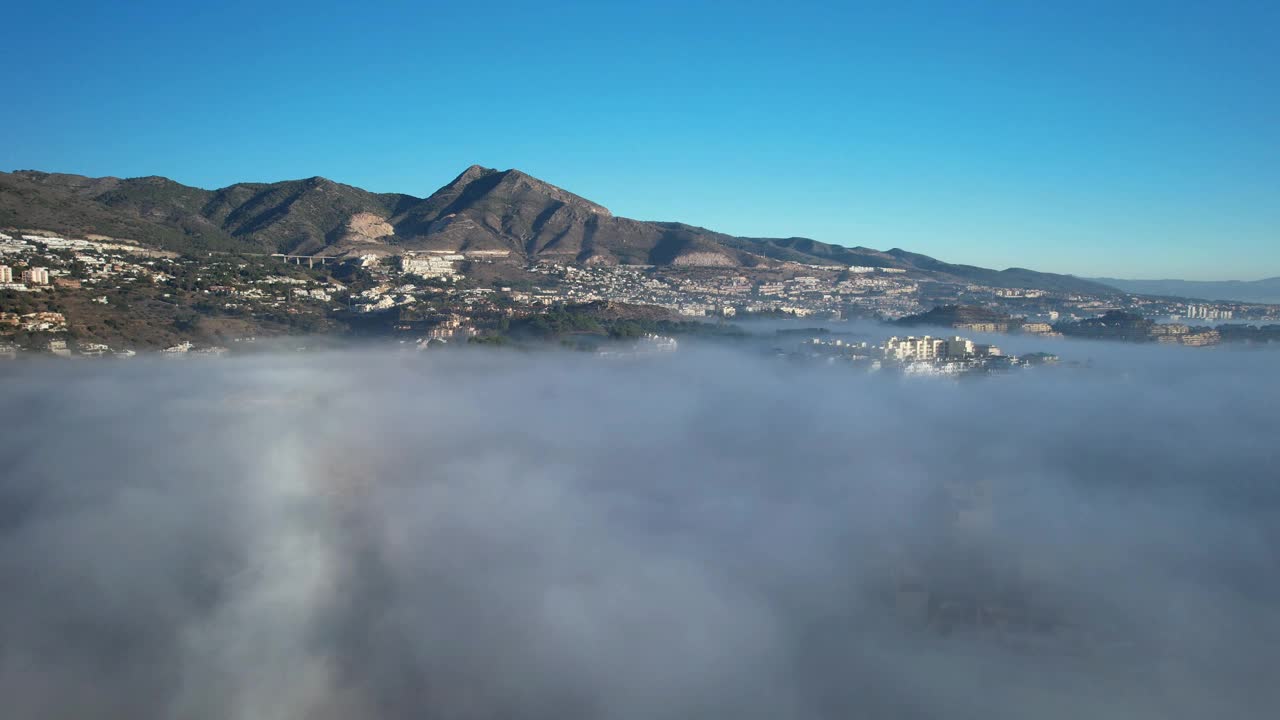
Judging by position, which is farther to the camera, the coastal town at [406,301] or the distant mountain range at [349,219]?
the distant mountain range at [349,219]

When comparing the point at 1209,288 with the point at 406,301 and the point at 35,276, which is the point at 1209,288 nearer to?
the point at 406,301

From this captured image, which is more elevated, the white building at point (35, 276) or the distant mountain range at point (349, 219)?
the distant mountain range at point (349, 219)

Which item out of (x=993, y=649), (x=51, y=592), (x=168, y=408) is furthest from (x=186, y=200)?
(x=993, y=649)

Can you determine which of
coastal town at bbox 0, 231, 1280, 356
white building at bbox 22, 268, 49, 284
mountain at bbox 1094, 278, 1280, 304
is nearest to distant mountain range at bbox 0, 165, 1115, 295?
coastal town at bbox 0, 231, 1280, 356

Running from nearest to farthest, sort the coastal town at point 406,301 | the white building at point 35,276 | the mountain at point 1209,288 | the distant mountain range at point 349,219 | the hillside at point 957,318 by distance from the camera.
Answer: the coastal town at point 406,301
the white building at point 35,276
the distant mountain range at point 349,219
the hillside at point 957,318
the mountain at point 1209,288

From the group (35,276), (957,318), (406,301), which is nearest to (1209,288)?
(957,318)

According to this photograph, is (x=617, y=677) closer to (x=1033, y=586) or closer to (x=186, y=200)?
(x=1033, y=586)

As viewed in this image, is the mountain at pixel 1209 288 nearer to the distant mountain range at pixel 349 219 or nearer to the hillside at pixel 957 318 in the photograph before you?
the hillside at pixel 957 318

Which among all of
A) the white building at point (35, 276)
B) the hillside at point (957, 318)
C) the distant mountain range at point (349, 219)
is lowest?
the hillside at point (957, 318)

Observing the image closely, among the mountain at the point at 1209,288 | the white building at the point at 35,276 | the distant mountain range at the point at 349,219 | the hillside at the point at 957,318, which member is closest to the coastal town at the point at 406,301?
the white building at the point at 35,276
